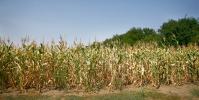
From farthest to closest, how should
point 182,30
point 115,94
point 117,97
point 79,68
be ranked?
1. point 182,30
2. point 79,68
3. point 115,94
4. point 117,97

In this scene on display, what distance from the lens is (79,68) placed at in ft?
35.6

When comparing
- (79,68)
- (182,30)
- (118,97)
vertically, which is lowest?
(118,97)

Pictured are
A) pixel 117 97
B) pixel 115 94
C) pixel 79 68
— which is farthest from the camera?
pixel 79 68

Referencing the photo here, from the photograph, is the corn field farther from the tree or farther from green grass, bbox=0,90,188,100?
the tree

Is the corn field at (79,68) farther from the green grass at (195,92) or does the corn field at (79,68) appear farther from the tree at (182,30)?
the tree at (182,30)

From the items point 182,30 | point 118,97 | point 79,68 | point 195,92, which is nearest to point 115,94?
point 118,97

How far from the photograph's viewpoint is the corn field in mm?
10750

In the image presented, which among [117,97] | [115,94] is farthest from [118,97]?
[115,94]

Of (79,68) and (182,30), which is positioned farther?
(182,30)

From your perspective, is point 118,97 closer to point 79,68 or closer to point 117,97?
point 117,97

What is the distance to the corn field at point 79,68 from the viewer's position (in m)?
10.8

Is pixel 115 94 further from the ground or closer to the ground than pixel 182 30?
closer to the ground

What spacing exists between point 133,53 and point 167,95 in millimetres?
2493

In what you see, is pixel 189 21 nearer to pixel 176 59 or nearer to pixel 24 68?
pixel 176 59
